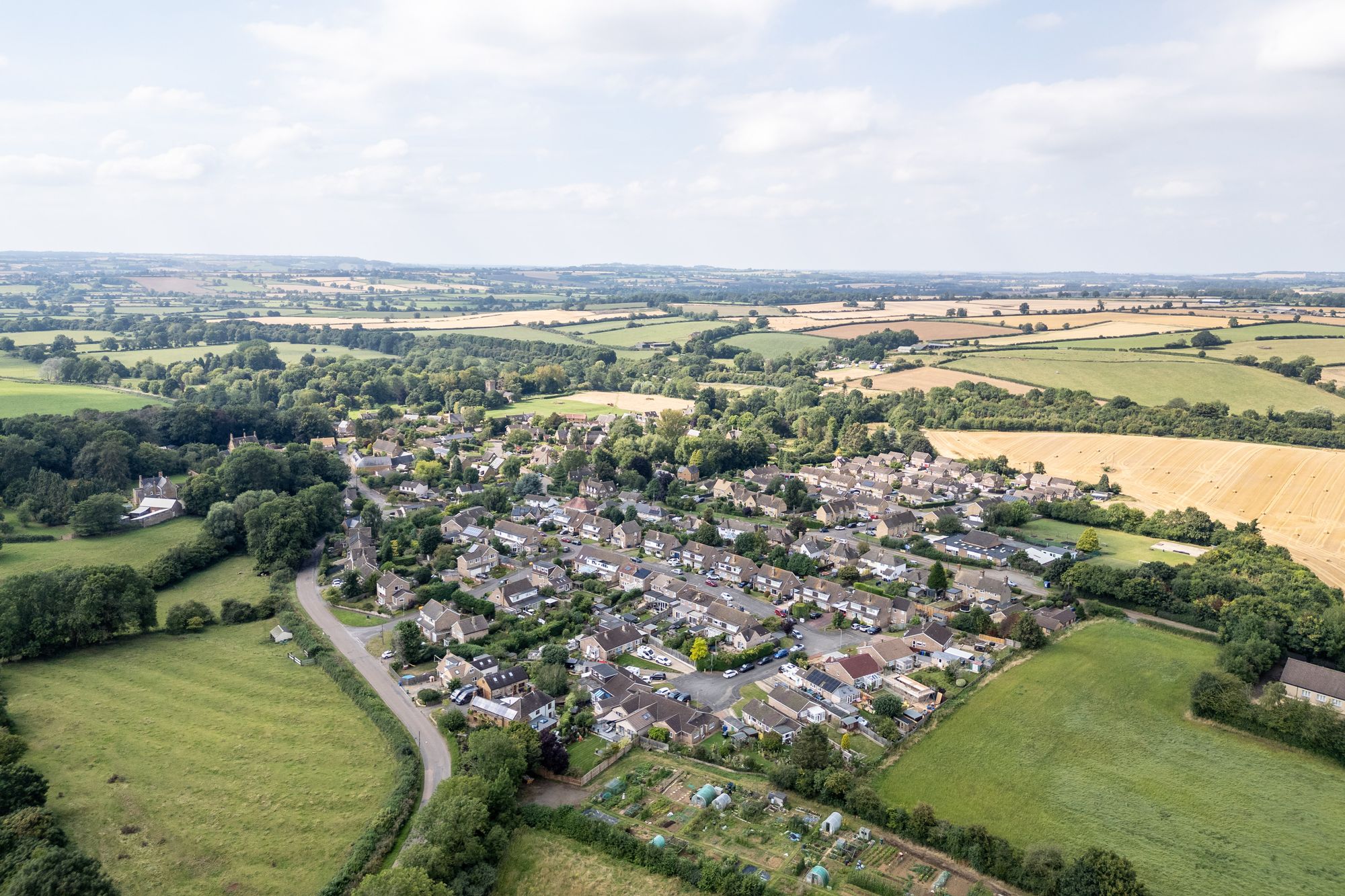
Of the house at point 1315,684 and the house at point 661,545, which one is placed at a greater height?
the house at point 1315,684

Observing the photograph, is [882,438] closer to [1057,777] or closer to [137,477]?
[1057,777]

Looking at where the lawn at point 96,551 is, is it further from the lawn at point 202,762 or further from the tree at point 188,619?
the lawn at point 202,762

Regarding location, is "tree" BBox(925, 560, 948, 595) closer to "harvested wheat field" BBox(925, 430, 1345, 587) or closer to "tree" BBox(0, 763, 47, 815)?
"harvested wheat field" BBox(925, 430, 1345, 587)

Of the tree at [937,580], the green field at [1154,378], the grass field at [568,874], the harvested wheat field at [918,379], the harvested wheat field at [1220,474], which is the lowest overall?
the grass field at [568,874]

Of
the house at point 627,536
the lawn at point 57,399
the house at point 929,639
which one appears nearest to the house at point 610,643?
the house at point 929,639

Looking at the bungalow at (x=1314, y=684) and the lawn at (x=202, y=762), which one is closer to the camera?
the lawn at (x=202, y=762)

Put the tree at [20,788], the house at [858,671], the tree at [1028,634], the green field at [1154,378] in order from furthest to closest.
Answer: the green field at [1154,378] → the tree at [1028,634] → the house at [858,671] → the tree at [20,788]
